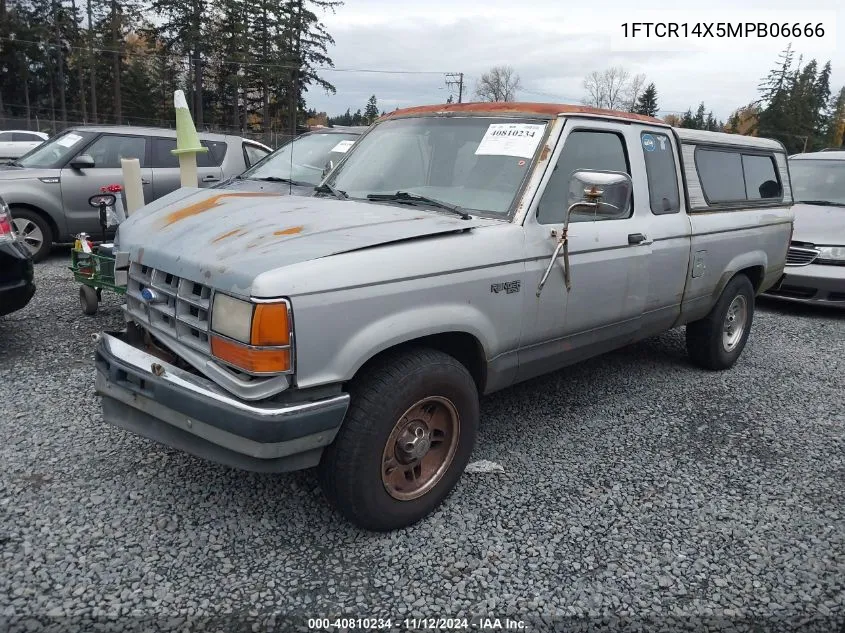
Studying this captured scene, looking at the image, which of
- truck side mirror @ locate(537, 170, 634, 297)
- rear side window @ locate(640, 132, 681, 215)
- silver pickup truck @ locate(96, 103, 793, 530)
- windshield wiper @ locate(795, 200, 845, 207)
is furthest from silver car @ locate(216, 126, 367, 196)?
windshield wiper @ locate(795, 200, 845, 207)

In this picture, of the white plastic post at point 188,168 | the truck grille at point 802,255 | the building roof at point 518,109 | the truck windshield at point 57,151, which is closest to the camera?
the building roof at point 518,109

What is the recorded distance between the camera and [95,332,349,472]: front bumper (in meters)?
2.40

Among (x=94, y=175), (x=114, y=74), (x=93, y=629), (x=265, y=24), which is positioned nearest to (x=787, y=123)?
(x=265, y=24)

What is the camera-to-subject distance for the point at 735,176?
5117 millimetres

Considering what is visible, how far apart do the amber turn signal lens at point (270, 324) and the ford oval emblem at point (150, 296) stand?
803mm

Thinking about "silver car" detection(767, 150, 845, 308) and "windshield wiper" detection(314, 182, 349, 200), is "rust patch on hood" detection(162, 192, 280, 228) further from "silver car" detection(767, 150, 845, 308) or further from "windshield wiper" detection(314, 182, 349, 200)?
"silver car" detection(767, 150, 845, 308)

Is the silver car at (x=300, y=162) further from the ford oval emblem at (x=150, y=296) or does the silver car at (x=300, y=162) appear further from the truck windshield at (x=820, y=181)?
the truck windshield at (x=820, y=181)

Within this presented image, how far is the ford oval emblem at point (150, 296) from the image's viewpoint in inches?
114

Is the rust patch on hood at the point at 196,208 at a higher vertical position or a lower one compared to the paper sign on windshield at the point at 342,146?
lower

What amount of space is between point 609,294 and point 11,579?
3221 millimetres

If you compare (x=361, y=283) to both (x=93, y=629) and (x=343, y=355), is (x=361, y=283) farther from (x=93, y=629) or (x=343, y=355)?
(x=93, y=629)

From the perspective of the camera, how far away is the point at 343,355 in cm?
251

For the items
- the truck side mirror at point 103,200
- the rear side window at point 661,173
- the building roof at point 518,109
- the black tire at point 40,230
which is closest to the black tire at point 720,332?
the rear side window at point 661,173

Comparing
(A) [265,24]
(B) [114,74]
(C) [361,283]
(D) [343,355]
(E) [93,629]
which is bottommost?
(E) [93,629]
